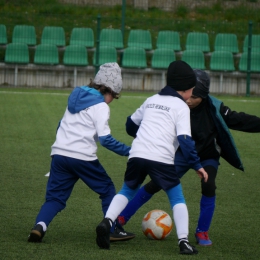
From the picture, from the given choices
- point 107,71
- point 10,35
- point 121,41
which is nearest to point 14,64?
point 10,35

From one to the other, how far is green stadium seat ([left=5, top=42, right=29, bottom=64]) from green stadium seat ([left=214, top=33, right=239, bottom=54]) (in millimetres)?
5058

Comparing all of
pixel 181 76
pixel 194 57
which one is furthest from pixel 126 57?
pixel 181 76

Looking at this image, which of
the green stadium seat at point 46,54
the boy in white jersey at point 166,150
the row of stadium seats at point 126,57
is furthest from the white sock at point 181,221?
the green stadium seat at point 46,54

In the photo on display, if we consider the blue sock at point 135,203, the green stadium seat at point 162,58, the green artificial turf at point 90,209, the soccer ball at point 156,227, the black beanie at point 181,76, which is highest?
the black beanie at point 181,76

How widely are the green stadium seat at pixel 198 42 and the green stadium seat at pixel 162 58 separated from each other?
35.7 inches

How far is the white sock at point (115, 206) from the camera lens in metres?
4.48

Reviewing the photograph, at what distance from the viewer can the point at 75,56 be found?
1677 centimetres

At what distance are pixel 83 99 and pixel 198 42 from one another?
1336 cm

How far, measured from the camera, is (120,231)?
192 inches

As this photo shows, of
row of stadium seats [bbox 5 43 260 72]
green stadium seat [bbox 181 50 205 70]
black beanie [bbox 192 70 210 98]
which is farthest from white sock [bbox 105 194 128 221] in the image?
green stadium seat [bbox 181 50 205 70]

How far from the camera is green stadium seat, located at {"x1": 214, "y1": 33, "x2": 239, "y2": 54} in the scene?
696 inches

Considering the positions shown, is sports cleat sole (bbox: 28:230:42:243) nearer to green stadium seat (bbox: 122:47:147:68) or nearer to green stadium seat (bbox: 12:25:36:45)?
green stadium seat (bbox: 122:47:147:68)

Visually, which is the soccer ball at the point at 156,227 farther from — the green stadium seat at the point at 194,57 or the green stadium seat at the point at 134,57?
the green stadium seat at the point at 194,57

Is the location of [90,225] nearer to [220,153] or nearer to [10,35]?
[220,153]
